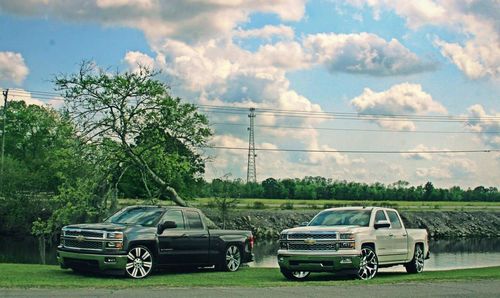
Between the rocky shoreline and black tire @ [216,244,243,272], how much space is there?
125 ft

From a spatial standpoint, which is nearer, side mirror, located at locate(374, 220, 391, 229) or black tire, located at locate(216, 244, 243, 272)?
side mirror, located at locate(374, 220, 391, 229)

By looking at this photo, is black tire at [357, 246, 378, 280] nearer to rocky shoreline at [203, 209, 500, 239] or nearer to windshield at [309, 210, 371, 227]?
windshield at [309, 210, 371, 227]

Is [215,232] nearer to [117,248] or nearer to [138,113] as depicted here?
[117,248]

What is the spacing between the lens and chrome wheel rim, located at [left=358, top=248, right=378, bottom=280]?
17938 mm

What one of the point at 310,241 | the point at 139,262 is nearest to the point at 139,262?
the point at 139,262

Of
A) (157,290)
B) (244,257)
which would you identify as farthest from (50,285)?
(244,257)

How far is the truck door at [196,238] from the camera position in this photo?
19781 millimetres

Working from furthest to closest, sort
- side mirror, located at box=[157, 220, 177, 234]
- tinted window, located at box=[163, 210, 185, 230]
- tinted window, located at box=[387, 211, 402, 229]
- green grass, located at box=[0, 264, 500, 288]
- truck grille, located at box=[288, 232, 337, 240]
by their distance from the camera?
tinted window, located at box=[387, 211, 402, 229] < tinted window, located at box=[163, 210, 185, 230] < side mirror, located at box=[157, 220, 177, 234] < truck grille, located at box=[288, 232, 337, 240] < green grass, located at box=[0, 264, 500, 288]

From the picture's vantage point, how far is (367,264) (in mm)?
18234

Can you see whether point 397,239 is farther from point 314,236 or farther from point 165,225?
point 165,225

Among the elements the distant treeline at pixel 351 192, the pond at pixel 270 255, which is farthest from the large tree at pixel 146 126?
the distant treeline at pixel 351 192

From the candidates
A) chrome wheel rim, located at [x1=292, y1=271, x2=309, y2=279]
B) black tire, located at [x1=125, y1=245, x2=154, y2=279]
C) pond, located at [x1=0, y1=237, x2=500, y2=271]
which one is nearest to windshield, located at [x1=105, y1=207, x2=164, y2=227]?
black tire, located at [x1=125, y1=245, x2=154, y2=279]

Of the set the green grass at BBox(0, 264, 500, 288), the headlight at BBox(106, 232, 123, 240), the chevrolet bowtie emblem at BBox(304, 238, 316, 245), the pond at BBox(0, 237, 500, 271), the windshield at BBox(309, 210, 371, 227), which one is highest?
the windshield at BBox(309, 210, 371, 227)

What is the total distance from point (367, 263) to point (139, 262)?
19.5 ft
